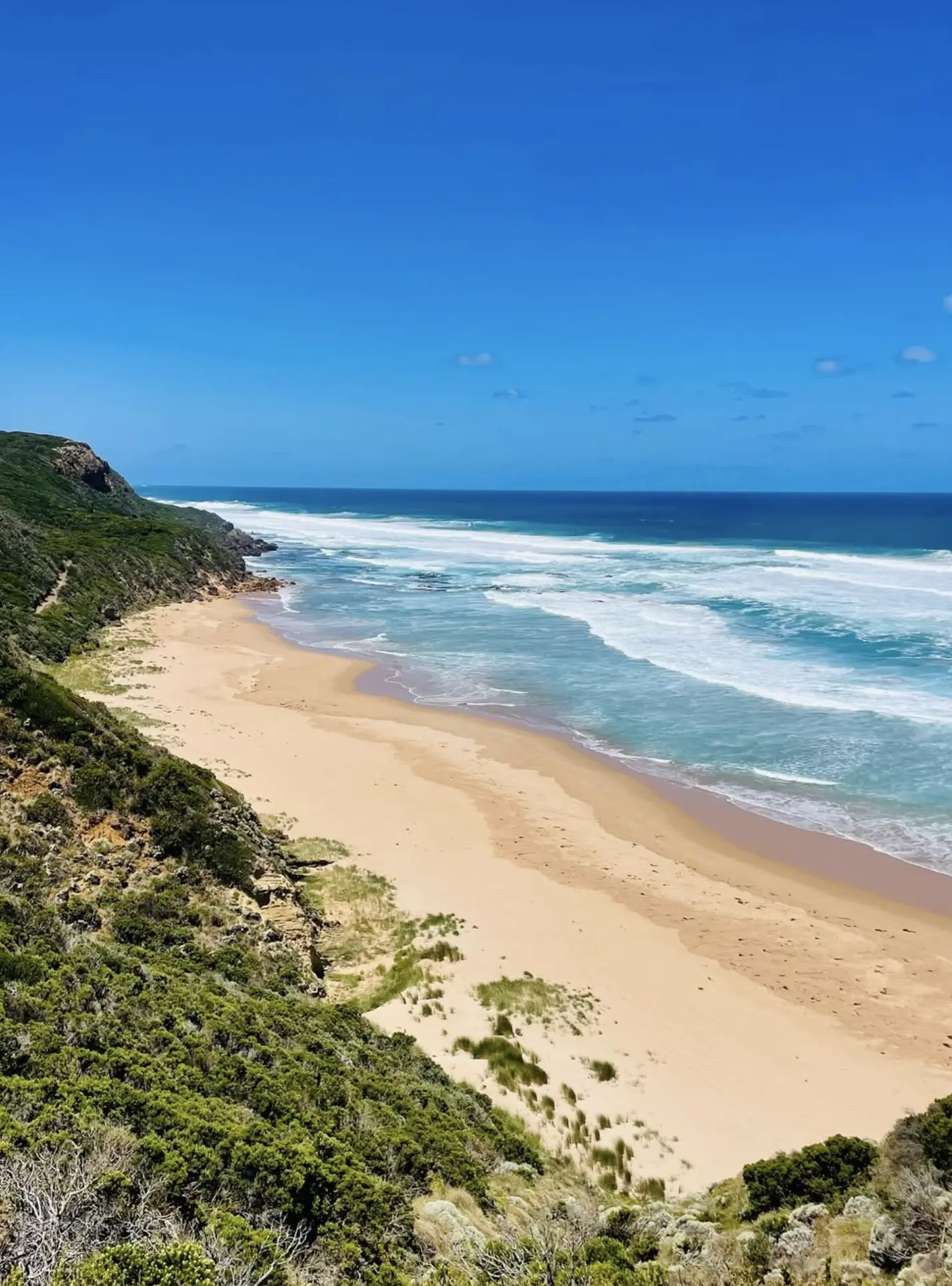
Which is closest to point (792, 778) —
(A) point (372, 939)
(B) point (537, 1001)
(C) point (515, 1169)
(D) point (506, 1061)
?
(B) point (537, 1001)

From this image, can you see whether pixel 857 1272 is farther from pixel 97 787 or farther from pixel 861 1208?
pixel 97 787

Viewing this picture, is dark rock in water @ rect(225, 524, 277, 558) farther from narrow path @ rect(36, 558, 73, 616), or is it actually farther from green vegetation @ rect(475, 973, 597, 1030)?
green vegetation @ rect(475, 973, 597, 1030)

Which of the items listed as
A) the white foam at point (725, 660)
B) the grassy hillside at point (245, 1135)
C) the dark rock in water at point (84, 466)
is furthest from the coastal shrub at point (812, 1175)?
the dark rock in water at point (84, 466)

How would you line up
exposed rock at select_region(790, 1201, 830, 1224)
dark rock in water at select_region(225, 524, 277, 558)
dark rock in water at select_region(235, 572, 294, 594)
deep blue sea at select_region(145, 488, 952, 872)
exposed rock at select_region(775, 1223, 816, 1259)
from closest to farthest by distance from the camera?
exposed rock at select_region(775, 1223, 816, 1259), exposed rock at select_region(790, 1201, 830, 1224), deep blue sea at select_region(145, 488, 952, 872), dark rock in water at select_region(235, 572, 294, 594), dark rock in water at select_region(225, 524, 277, 558)

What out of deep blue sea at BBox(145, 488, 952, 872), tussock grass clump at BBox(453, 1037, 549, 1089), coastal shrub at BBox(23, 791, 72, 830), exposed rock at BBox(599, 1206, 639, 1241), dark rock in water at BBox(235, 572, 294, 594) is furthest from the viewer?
dark rock in water at BBox(235, 572, 294, 594)

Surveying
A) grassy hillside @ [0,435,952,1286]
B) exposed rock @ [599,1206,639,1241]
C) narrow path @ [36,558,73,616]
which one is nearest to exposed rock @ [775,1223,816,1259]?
grassy hillside @ [0,435,952,1286]

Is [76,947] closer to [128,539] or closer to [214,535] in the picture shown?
[128,539]
